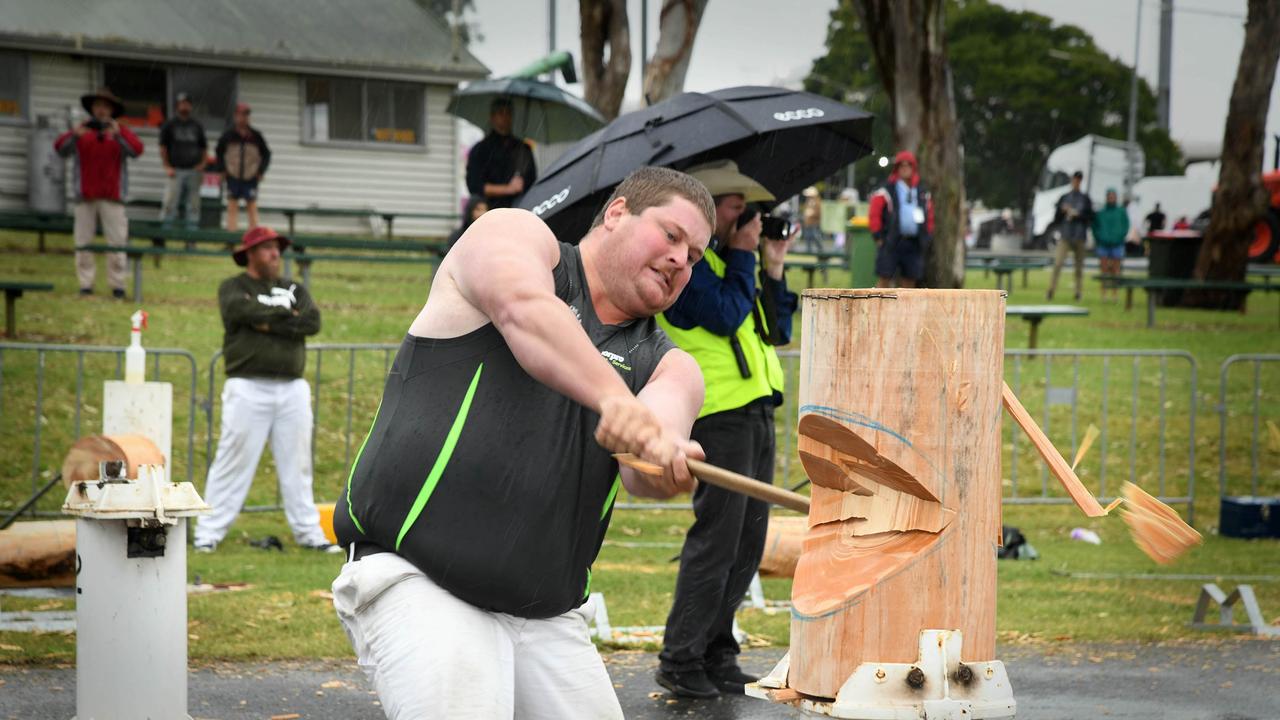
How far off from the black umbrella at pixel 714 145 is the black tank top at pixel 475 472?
236 cm

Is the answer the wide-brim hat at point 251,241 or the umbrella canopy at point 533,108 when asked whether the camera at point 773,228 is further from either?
the umbrella canopy at point 533,108

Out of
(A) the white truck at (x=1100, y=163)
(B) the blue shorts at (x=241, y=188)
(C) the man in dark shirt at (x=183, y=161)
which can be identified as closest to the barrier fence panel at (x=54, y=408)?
(B) the blue shorts at (x=241, y=188)

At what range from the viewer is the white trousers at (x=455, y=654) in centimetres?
299

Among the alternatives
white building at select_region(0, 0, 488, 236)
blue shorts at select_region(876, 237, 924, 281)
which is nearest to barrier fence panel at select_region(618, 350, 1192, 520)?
blue shorts at select_region(876, 237, 924, 281)

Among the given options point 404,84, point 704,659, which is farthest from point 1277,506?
point 404,84

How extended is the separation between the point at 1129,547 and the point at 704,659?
197 inches

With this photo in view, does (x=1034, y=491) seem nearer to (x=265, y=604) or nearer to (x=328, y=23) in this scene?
(x=265, y=604)

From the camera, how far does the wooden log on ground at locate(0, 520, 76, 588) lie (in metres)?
6.93

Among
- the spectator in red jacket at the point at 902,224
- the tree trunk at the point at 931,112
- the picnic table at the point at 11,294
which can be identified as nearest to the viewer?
the picnic table at the point at 11,294

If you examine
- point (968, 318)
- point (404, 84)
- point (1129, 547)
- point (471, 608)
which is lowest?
point (1129, 547)

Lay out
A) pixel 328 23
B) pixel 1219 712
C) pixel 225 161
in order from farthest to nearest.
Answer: pixel 328 23
pixel 225 161
pixel 1219 712

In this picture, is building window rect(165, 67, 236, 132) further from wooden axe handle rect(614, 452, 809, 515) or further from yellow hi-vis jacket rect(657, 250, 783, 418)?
wooden axe handle rect(614, 452, 809, 515)

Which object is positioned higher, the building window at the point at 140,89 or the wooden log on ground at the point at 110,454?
the building window at the point at 140,89

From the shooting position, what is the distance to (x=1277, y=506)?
9883 mm
